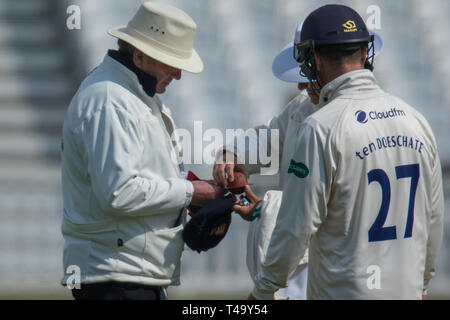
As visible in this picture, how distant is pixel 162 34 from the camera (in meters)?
3.14

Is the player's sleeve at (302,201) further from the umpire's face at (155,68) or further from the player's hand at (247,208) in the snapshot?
the umpire's face at (155,68)

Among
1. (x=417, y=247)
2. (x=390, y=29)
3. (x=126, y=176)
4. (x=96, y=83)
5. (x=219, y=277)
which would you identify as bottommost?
(x=219, y=277)

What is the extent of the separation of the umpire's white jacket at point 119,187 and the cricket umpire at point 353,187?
44 cm

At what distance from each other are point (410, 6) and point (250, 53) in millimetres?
2188

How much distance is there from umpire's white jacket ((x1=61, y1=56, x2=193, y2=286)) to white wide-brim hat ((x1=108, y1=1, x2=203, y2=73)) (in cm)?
12

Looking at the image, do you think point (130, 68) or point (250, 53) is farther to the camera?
point (250, 53)

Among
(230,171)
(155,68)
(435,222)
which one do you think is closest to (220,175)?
(230,171)

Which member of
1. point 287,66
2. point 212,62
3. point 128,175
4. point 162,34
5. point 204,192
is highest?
point 212,62

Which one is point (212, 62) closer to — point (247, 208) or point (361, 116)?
point (247, 208)

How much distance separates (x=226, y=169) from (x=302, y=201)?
31.5 inches

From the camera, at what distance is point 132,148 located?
294cm

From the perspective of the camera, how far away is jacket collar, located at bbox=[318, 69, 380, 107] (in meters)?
2.85
